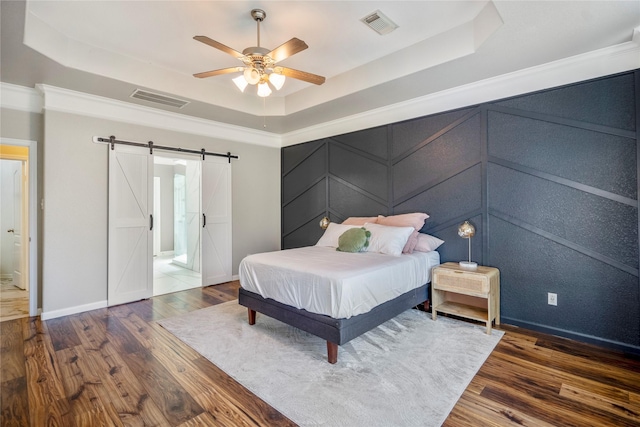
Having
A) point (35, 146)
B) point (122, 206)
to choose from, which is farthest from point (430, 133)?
point (35, 146)

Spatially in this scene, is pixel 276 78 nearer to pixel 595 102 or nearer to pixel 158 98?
pixel 158 98

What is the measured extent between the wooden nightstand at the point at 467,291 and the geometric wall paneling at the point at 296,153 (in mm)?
3044

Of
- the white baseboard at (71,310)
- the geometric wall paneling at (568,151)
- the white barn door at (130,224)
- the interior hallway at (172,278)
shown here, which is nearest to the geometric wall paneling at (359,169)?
the geometric wall paneling at (568,151)

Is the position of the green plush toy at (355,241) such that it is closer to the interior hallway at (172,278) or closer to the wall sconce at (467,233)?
the wall sconce at (467,233)

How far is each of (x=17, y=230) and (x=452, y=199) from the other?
22.6 feet

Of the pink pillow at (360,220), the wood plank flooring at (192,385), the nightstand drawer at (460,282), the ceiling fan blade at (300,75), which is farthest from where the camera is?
the pink pillow at (360,220)

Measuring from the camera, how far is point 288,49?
2.37 meters

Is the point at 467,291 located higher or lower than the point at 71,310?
higher

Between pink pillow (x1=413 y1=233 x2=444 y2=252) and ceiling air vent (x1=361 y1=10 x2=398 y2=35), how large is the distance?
2328mm

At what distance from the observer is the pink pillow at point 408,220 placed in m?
3.75

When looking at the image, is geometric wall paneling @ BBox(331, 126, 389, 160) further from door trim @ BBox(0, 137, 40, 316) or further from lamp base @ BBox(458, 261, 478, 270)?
door trim @ BBox(0, 137, 40, 316)

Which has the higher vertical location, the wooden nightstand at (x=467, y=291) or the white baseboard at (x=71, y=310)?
the wooden nightstand at (x=467, y=291)

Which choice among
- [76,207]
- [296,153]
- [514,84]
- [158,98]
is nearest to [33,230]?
[76,207]

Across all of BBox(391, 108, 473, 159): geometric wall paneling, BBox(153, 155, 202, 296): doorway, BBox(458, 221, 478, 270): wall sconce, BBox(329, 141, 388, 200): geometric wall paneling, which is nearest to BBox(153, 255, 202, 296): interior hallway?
BBox(153, 155, 202, 296): doorway
